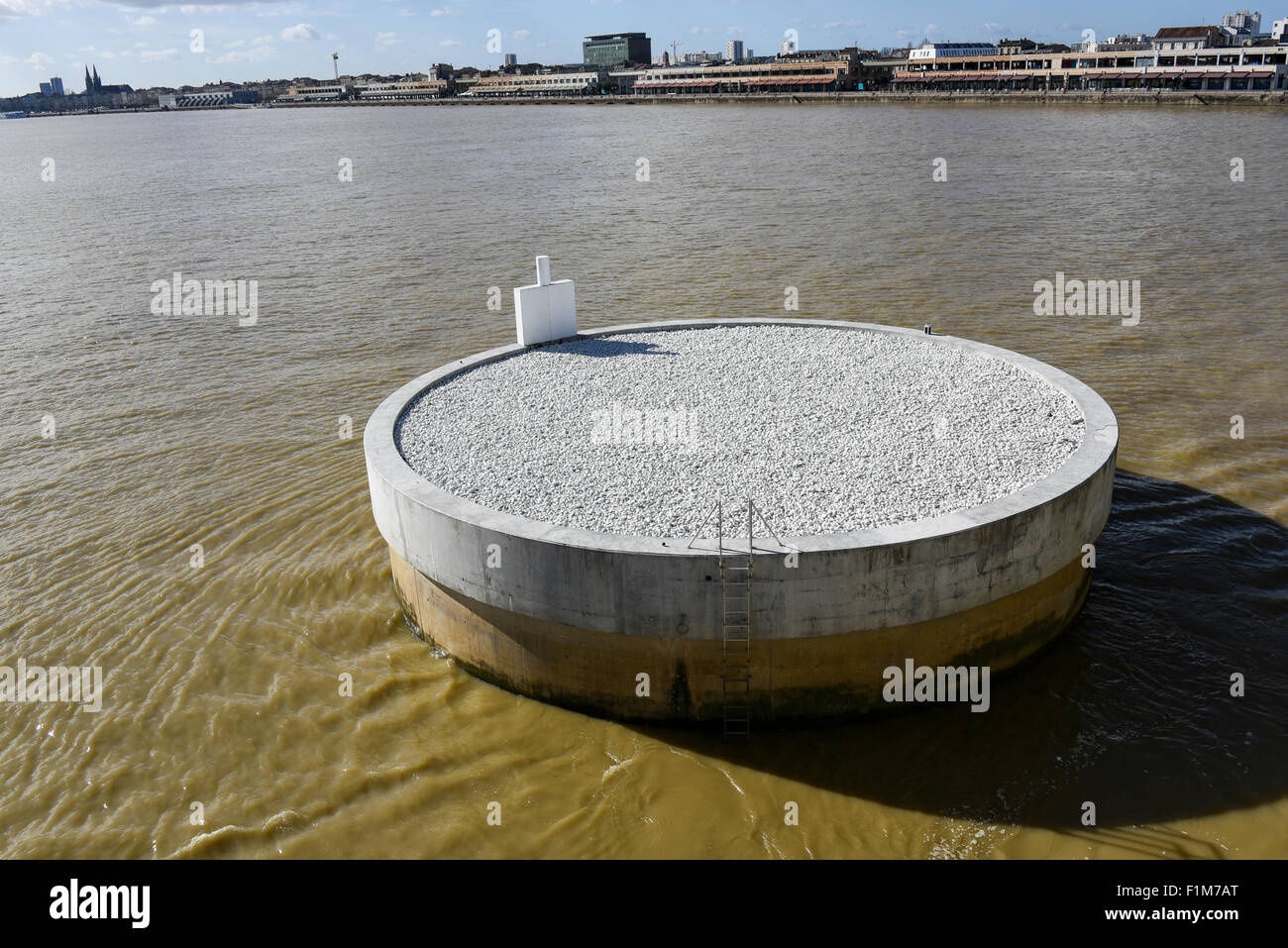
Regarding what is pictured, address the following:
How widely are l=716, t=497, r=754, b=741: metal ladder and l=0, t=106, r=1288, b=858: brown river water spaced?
1.19ft

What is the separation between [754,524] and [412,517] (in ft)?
11.1

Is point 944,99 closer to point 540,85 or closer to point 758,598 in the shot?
point 540,85

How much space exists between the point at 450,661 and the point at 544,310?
6.96m

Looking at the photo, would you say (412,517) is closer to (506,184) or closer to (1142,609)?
(1142,609)

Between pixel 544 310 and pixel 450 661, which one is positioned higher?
pixel 544 310

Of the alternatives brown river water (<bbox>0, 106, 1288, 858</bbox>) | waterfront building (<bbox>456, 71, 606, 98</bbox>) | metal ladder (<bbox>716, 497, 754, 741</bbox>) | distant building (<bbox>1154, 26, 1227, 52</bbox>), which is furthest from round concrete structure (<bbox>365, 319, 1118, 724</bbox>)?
waterfront building (<bbox>456, 71, 606, 98</bbox>)

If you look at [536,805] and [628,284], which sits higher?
[628,284]

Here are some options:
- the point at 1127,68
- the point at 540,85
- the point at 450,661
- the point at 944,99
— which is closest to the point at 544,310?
the point at 450,661

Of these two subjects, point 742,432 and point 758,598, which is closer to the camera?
point 758,598

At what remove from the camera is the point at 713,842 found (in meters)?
7.85

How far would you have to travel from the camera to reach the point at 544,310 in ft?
49.9

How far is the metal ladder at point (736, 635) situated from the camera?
805 centimetres

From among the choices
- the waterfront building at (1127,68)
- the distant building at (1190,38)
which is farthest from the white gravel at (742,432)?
the distant building at (1190,38)

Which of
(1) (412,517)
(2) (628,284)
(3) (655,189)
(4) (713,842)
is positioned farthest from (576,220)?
(4) (713,842)
